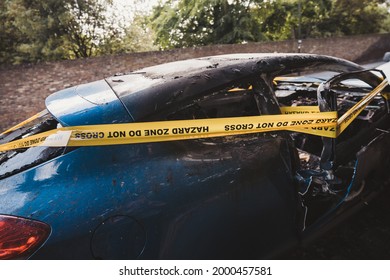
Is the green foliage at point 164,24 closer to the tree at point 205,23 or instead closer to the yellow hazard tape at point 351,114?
the tree at point 205,23

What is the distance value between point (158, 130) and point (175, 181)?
0.90 ft

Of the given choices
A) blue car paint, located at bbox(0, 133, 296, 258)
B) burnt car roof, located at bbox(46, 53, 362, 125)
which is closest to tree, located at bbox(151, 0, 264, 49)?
burnt car roof, located at bbox(46, 53, 362, 125)

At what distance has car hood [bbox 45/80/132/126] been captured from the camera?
145 centimetres

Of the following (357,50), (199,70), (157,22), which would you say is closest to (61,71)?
(157,22)

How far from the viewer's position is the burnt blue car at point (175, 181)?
125 centimetres

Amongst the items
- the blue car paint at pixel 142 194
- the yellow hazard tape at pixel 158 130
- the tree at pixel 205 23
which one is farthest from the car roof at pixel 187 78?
the tree at pixel 205 23

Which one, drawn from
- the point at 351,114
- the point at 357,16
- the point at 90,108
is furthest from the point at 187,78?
the point at 357,16

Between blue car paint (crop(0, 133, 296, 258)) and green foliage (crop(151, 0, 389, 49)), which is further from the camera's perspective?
green foliage (crop(151, 0, 389, 49))

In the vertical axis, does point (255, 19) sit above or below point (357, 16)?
above

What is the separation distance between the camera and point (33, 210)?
4.00 feet

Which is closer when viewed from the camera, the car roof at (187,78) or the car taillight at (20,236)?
the car taillight at (20,236)

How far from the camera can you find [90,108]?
59.8 inches

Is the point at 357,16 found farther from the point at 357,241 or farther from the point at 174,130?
the point at 174,130

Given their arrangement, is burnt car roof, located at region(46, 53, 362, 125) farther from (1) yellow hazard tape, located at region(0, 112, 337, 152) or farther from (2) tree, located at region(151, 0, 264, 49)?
(2) tree, located at region(151, 0, 264, 49)
